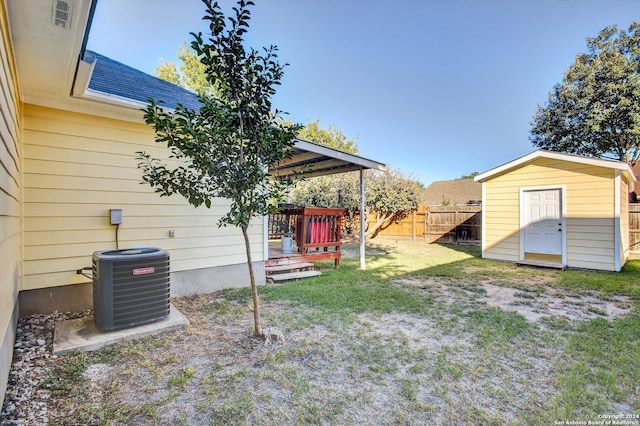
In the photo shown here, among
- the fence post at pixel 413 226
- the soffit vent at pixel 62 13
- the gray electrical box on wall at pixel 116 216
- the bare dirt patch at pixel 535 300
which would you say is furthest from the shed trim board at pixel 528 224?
the soffit vent at pixel 62 13

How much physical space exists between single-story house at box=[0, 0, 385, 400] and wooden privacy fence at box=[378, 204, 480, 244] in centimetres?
986

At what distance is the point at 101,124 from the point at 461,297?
5458mm

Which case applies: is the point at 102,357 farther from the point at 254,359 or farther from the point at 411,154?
the point at 411,154

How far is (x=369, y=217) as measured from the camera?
13.0m

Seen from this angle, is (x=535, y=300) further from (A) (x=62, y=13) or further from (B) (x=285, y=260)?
(A) (x=62, y=13)

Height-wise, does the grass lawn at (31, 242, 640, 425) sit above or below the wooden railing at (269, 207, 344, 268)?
below

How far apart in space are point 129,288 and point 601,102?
18.4 meters

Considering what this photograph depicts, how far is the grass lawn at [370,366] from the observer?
68.8 inches

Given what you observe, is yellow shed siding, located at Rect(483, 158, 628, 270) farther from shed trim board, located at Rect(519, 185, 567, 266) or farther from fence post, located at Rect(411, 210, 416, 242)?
fence post, located at Rect(411, 210, 416, 242)

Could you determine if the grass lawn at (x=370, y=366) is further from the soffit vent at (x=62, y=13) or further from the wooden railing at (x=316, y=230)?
the soffit vent at (x=62, y=13)

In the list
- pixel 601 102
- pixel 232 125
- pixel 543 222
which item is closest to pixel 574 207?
pixel 543 222

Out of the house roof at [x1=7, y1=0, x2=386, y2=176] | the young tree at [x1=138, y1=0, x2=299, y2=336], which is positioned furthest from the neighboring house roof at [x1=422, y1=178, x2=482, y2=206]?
the young tree at [x1=138, y1=0, x2=299, y2=336]

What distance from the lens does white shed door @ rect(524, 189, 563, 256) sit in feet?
22.8

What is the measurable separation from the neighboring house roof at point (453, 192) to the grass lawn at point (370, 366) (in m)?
20.4
